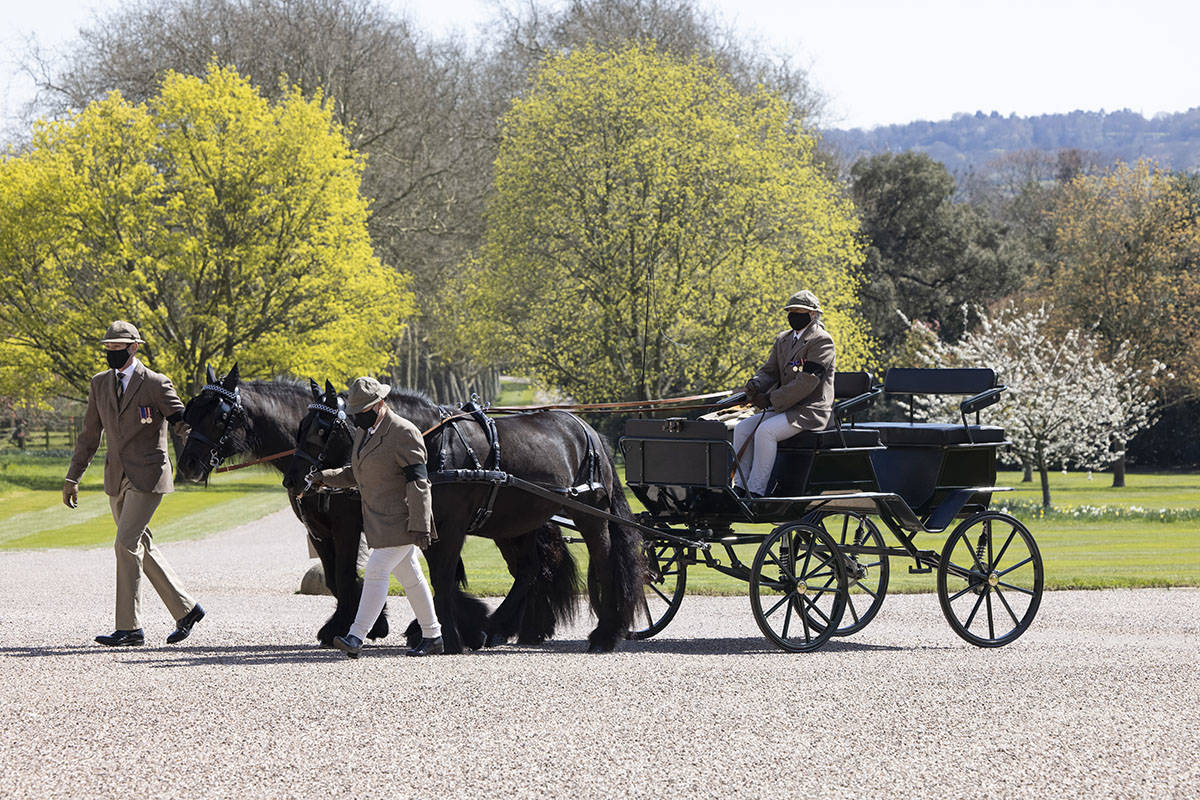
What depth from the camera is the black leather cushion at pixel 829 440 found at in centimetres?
973

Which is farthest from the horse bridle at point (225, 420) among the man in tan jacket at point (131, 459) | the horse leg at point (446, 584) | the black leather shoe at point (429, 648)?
the black leather shoe at point (429, 648)

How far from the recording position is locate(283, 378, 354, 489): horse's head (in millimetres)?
9461

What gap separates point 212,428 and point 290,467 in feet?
1.93

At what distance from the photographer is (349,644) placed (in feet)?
28.5

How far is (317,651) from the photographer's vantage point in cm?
943

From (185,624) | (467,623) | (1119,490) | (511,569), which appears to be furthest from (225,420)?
(1119,490)

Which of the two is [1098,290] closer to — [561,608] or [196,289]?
[196,289]

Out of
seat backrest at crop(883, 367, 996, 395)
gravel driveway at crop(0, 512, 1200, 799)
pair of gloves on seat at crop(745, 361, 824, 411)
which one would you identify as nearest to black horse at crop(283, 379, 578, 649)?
gravel driveway at crop(0, 512, 1200, 799)

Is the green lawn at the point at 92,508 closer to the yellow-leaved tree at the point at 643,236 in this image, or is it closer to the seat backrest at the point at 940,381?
the yellow-leaved tree at the point at 643,236

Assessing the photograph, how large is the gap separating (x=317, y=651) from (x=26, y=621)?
3273mm

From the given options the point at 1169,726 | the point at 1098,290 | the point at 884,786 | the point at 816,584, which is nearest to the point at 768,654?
the point at 1169,726

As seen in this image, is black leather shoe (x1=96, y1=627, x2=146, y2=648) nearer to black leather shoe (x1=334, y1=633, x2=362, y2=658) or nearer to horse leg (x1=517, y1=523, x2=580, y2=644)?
black leather shoe (x1=334, y1=633, x2=362, y2=658)

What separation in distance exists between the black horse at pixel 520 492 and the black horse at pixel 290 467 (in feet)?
0.88

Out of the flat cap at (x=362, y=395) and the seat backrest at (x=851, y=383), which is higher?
→ the flat cap at (x=362, y=395)
